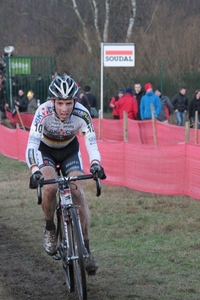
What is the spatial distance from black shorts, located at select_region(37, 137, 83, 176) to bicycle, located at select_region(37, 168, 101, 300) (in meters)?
0.41

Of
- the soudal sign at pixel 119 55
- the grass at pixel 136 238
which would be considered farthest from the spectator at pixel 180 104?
the grass at pixel 136 238

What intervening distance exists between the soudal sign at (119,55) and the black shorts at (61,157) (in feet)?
51.5

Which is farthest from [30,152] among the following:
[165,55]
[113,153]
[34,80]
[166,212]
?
[165,55]

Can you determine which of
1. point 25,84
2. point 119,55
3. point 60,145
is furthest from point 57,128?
point 25,84

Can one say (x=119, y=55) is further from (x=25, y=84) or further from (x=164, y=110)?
(x=25, y=84)

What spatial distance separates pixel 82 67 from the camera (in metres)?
35.7

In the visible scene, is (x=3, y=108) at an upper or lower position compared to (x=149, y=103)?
lower

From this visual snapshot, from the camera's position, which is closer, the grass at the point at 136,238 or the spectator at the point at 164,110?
the grass at the point at 136,238

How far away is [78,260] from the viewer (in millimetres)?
5727

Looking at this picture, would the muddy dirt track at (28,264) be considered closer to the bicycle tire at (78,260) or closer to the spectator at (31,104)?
the bicycle tire at (78,260)

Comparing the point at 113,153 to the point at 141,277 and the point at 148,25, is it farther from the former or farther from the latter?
the point at 148,25

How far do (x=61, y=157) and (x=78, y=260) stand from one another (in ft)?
3.96

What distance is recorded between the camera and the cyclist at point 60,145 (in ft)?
20.3

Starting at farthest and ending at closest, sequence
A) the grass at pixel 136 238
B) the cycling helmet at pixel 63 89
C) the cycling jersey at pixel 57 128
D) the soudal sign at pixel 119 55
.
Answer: the soudal sign at pixel 119 55, the grass at pixel 136 238, the cycling jersey at pixel 57 128, the cycling helmet at pixel 63 89
